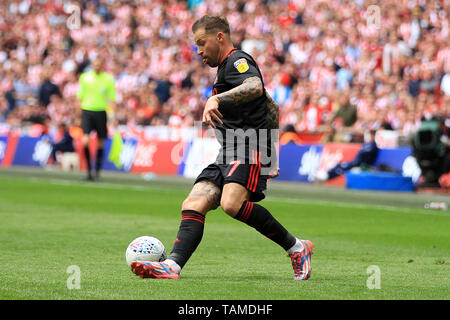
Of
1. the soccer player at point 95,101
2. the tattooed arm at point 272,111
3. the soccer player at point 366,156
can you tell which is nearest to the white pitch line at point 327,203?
the soccer player at point 95,101

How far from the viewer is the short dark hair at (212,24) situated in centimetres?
740

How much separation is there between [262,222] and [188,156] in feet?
55.0

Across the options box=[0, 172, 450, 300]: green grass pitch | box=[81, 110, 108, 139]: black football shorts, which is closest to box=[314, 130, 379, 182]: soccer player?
box=[0, 172, 450, 300]: green grass pitch

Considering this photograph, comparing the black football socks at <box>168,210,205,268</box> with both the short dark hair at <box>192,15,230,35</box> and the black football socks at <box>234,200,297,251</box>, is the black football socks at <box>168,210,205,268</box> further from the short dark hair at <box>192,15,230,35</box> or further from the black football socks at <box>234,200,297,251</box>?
the short dark hair at <box>192,15,230,35</box>

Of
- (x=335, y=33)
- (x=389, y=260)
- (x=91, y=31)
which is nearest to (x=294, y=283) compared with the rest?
(x=389, y=260)

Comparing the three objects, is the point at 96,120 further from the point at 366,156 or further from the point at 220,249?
the point at 220,249

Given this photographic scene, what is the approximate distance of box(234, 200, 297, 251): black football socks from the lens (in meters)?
7.25

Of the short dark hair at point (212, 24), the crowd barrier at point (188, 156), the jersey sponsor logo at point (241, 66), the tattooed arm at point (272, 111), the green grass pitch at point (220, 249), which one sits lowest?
the green grass pitch at point (220, 249)

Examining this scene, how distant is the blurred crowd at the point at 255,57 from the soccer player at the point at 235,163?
12.2m

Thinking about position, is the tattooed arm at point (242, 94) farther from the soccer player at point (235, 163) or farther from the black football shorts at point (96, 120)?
the black football shorts at point (96, 120)

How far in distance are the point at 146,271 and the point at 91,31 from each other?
103 feet

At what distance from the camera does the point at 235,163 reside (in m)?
7.33

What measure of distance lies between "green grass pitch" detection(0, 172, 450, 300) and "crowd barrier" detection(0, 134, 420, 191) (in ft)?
11.2

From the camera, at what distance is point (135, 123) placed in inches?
1130
